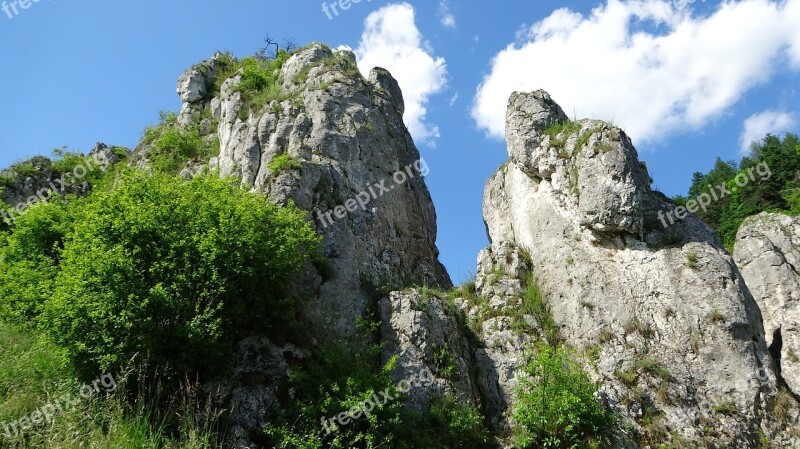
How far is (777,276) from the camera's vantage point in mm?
18266

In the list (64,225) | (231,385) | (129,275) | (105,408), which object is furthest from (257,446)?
(64,225)

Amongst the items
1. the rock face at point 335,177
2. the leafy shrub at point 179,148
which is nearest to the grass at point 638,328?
the rock face at point 335,177

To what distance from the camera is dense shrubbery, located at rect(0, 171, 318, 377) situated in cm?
1147

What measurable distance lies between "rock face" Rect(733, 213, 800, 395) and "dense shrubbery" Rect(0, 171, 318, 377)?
557 inches

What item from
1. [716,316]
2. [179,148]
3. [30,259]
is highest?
[179,148]

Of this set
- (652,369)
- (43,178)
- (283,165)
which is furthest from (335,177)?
(43,178)

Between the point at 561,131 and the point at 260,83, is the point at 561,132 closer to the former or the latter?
the point at 561,131

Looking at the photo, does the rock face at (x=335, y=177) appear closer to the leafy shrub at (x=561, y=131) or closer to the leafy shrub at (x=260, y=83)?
the leafy shrub at (x=260, y=83)

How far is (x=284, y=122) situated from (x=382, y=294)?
31.5ft

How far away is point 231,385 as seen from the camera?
12945 mm
